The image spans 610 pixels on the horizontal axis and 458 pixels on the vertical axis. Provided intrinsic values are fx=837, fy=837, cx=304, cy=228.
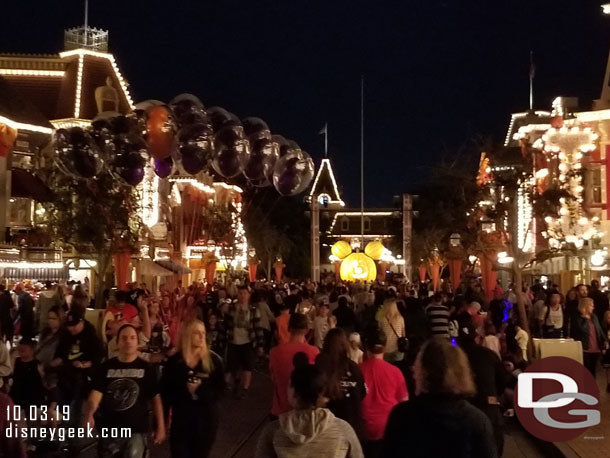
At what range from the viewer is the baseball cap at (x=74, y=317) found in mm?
9406

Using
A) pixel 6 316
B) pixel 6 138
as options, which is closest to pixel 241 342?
pixel 6 316

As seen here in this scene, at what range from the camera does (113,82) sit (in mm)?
38188

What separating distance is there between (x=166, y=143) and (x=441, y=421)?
10320 mm

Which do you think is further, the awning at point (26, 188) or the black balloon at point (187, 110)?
the awning at point (26, 188)

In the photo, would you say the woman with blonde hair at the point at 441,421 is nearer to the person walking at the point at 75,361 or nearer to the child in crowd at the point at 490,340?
the person walking at the point at 75,361

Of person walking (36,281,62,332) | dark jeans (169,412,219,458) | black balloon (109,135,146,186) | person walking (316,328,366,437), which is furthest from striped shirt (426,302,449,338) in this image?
person walking (36,281,62,332)

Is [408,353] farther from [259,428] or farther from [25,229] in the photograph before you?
[25,229]

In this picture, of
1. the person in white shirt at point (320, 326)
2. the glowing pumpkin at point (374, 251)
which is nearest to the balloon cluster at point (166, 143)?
the person in white shirt at point (320, 326)

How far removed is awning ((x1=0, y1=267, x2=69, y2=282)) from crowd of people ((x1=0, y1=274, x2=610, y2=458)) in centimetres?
1649

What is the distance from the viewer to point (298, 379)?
449cm

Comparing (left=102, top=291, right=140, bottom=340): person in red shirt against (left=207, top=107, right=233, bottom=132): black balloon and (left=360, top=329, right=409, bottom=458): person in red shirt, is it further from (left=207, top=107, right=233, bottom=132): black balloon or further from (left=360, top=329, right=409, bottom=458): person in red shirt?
(left=360, top=329, right=409, bottom=458): person in red shirt

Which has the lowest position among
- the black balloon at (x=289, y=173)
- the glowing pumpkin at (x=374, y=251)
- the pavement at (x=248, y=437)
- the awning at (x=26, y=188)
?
the pavement at (x=248, y=437)

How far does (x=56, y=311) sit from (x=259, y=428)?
3.34 metres

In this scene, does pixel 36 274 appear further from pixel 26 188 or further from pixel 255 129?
pixel 255 129
